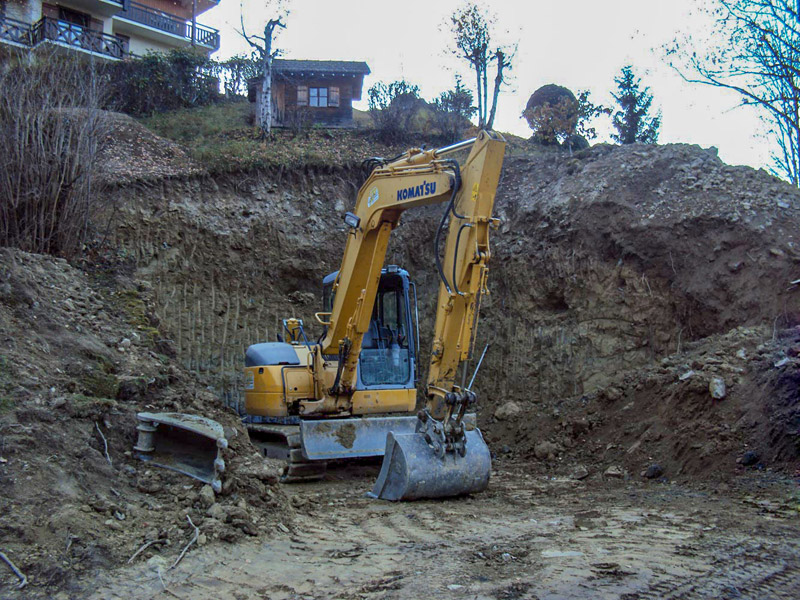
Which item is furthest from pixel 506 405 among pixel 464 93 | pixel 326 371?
pixel 464 93

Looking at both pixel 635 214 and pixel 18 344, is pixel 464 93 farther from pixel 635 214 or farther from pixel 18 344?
pixel 18 344

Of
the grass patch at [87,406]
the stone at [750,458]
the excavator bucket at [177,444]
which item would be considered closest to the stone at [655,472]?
the stone at [750,458]

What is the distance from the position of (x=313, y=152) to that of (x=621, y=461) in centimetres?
1037

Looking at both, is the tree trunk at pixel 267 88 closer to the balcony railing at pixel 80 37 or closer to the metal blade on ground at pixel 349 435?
the balcony railing at pixel 80 37

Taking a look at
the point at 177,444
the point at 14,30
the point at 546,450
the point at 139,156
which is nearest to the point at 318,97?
the point at 14,30

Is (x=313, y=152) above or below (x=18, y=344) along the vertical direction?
above

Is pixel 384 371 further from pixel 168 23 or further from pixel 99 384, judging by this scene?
pixel 168 23

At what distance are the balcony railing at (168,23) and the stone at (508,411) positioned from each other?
23187 millimetres

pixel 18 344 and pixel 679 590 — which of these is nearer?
pixel 679 590

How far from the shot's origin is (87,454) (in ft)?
16.9

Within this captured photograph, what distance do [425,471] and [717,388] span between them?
3885 millimetres

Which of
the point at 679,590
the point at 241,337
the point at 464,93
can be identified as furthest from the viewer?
the point at 464,93

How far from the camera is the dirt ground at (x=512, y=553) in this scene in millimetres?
3873

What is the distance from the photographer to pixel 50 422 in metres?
5.25
